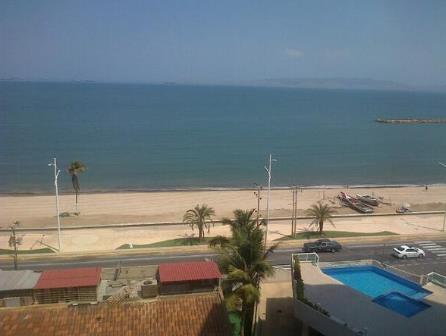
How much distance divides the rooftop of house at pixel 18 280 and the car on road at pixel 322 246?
20.7m

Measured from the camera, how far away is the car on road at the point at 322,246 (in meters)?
38.1

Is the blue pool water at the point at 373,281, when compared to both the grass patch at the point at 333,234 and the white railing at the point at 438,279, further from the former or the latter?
the grass patch at the point at 333,234

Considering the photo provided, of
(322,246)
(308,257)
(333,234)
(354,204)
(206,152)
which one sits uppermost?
(206,152)

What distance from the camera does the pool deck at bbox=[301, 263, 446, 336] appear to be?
65.2ft

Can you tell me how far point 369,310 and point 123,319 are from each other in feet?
36.6

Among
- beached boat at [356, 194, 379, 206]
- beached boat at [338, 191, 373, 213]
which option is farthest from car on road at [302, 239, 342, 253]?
beached boat at [356, 194, 379, 206]

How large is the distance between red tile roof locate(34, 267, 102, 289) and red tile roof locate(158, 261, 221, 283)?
3.97 meters

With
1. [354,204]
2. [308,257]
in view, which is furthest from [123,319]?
[354,204]

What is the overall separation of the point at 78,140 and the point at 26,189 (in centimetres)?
4500

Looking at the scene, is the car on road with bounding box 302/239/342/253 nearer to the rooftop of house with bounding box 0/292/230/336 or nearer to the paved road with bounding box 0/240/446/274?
the paved road with bounding box 0/240/446/274

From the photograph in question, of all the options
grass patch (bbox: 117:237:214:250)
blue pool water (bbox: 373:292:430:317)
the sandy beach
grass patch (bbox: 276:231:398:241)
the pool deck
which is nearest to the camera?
the pool deck

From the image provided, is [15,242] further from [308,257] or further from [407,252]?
[407,252]

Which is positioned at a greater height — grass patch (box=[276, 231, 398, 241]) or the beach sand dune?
grass patch (box=[276, 231, 398, 241])

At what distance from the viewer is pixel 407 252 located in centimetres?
3694
